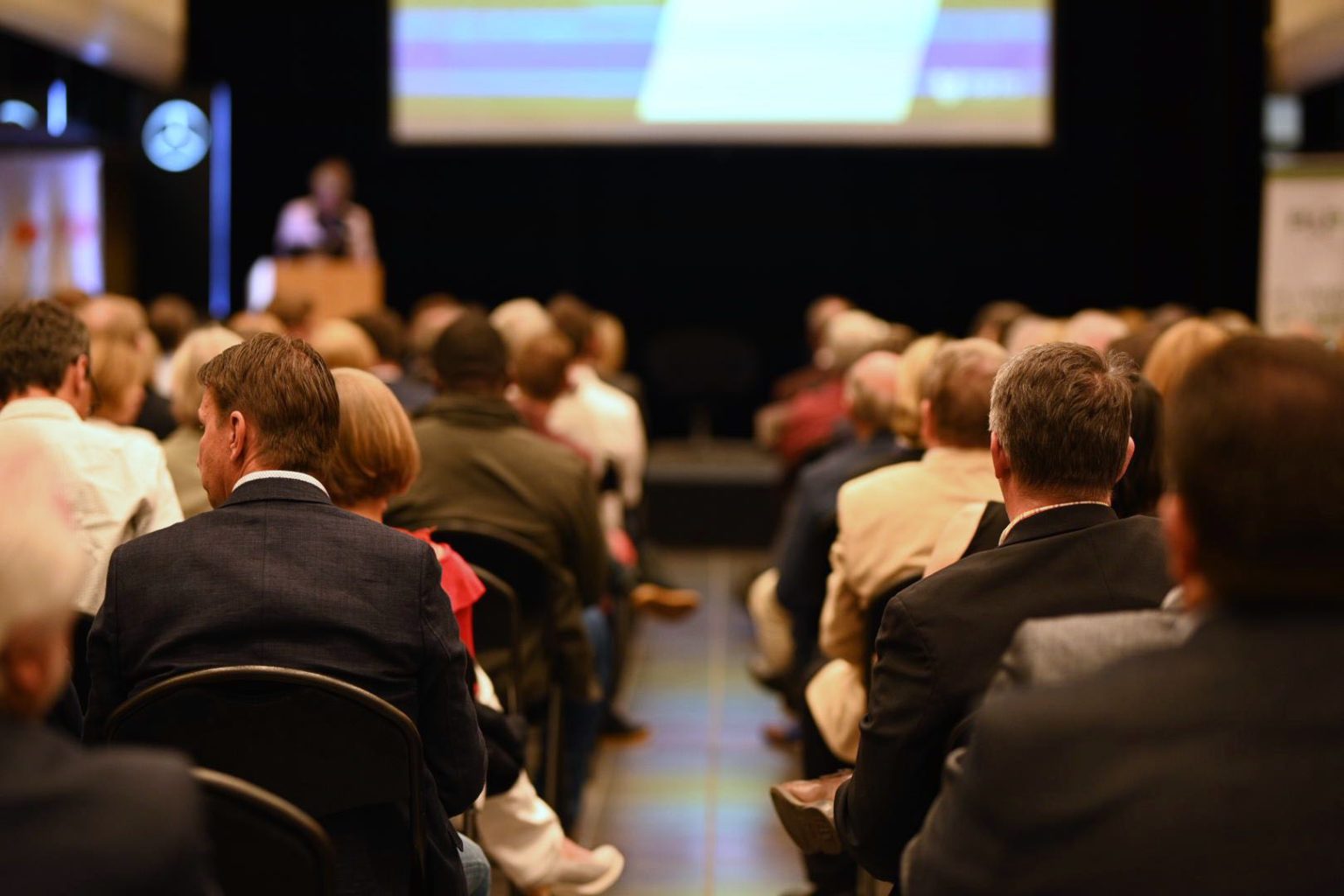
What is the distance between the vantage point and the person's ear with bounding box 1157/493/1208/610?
1.24 metres

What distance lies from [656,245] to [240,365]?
8.71m

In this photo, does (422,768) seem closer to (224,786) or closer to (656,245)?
(224,786)

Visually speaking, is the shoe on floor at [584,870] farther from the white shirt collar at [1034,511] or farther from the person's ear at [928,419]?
the white shirt collar at [1034,511]

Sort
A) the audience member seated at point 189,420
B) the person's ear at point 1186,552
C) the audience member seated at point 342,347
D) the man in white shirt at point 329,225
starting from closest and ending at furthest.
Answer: the person's ear at point 1186,552, the audience member seated at point 189,420, the audience member seated at point 342,347, the man in white shirt at point 329,225

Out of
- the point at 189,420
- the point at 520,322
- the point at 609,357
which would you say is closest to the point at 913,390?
the point at 189,420

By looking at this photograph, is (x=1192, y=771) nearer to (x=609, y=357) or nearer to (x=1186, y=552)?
(x=1186, y=552)

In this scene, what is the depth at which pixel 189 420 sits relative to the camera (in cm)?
329

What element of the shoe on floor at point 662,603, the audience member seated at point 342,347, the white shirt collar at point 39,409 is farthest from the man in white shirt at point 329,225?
the white shirt collar at point 39,409

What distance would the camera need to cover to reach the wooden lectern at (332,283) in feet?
25.6

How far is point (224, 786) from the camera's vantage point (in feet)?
4.97

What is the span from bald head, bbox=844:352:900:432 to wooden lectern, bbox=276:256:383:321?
424 cm

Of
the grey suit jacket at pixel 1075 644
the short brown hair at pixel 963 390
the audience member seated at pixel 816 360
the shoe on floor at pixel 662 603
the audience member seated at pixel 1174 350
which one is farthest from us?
the audience member seated at pixel 816 360

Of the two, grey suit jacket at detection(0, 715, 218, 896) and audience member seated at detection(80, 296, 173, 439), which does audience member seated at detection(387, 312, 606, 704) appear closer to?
audience member seated at detection(80, 296, 173, 439)

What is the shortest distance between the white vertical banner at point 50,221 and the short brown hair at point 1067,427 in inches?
308
